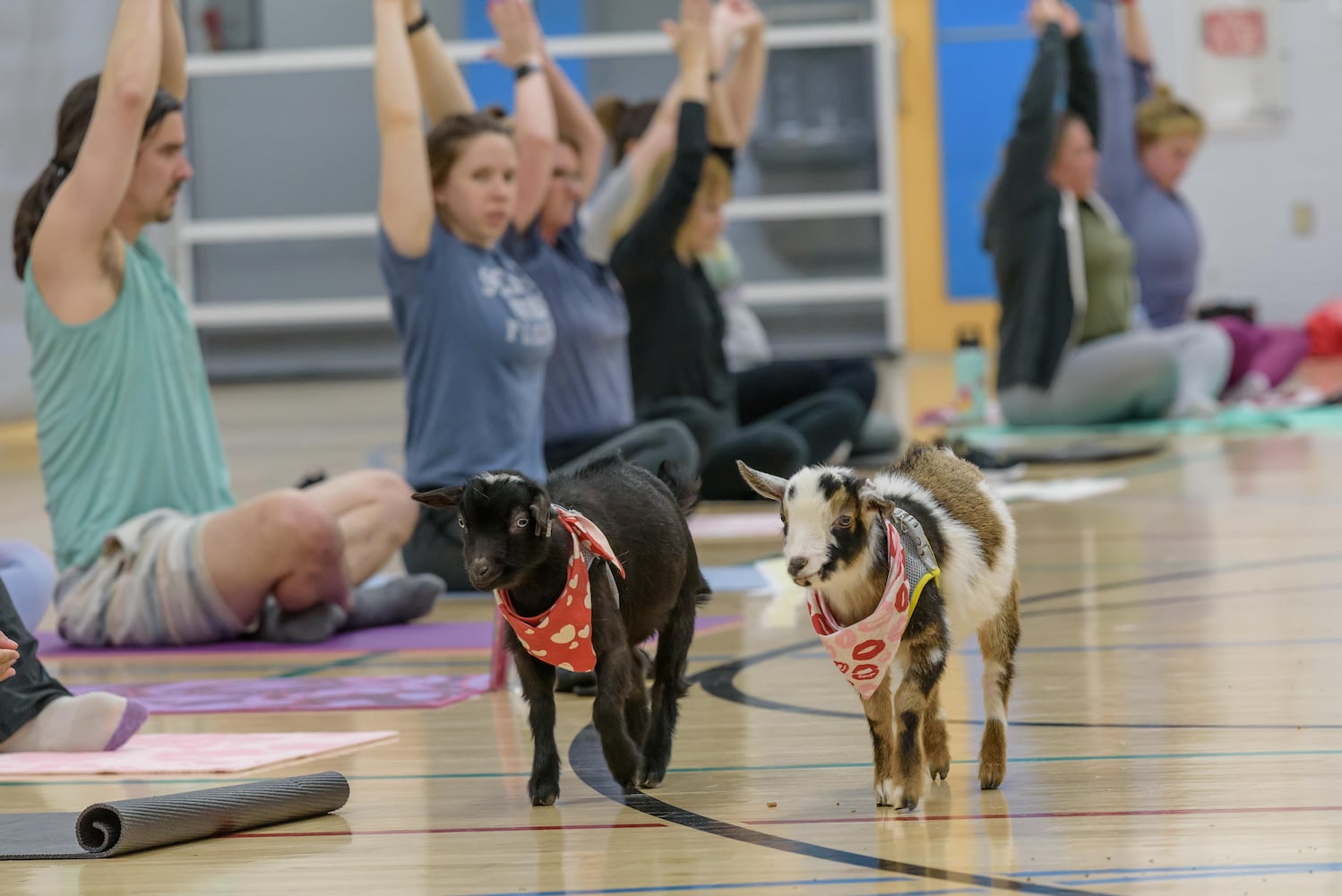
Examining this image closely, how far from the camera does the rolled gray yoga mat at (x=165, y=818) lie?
2.02 meters

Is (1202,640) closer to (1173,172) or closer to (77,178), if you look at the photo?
(77,178)

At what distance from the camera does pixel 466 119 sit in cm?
400

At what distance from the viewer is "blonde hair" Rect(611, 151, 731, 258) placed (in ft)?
17.1

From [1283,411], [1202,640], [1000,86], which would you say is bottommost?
[1283,411]

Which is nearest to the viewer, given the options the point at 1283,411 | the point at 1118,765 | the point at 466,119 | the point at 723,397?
the point at 1118,765

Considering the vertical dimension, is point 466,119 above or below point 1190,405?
above

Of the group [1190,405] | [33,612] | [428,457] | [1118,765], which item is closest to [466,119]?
[428,457]

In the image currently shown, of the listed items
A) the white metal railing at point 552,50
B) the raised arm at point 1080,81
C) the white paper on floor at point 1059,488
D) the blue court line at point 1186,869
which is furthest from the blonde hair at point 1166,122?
the blue court line at point 1186,869

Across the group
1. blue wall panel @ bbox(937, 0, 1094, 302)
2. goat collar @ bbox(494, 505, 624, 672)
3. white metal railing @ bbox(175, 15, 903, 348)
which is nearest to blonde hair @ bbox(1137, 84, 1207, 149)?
blue wall panel @ bbox(937, 0, 1094, 302)

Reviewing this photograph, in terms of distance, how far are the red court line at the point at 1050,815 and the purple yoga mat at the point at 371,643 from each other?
1.44m

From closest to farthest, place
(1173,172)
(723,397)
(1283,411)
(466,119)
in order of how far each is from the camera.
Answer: (466,119) → (723,397) → (1283,411) → (1173,172)

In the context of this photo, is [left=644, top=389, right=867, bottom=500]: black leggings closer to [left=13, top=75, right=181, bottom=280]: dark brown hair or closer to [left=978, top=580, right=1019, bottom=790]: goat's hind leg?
[left=13, top=75, right=181, bottom=280]: dark brown hair

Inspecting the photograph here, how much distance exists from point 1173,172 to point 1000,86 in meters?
4.94

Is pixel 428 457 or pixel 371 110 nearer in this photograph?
pixel 428 457
